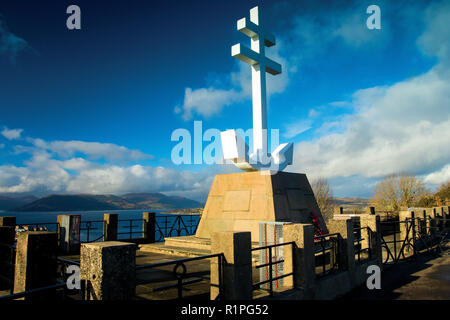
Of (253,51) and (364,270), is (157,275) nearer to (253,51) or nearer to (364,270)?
(364,270)

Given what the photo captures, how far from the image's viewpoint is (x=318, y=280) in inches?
272

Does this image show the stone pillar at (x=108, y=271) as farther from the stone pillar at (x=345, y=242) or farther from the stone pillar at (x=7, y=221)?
the stone pillar at (x=7, y=221)

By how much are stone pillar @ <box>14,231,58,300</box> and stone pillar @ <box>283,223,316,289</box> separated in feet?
14.2

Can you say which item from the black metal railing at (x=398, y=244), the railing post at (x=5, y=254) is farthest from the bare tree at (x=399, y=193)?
the railing post at (x=5, y=254)

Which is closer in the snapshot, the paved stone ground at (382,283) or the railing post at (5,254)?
the paved stone ground at (382,283)

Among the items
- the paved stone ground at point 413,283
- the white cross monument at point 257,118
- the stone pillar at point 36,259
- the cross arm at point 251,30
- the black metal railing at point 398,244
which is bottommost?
the paved stone ground at point 413,283

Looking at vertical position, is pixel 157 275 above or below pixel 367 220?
below

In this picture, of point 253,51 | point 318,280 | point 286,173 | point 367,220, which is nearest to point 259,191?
point 286,173

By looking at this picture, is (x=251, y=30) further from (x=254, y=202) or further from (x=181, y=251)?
(x=181, y=251)

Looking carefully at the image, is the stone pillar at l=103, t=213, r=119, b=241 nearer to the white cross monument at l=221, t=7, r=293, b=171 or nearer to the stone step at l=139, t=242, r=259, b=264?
the stone step at l=139, t=242, r=259, b=264

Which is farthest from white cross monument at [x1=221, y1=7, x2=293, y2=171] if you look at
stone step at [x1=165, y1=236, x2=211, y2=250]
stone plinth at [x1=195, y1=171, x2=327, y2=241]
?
stone step at [x1=165, y1=236, x2=211, y2=250]

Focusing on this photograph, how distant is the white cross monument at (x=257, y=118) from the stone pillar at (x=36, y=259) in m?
5.98

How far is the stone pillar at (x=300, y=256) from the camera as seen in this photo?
636 centimetres
